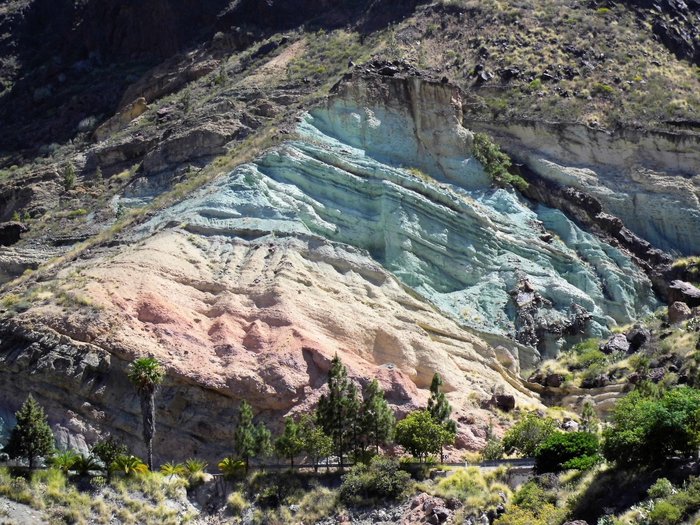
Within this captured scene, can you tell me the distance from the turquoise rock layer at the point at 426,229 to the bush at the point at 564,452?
1556 centimetres

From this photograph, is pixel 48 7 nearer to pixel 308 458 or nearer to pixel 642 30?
pixel 642 30

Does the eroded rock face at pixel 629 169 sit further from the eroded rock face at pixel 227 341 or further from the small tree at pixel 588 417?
the small tree at pixel 588 417

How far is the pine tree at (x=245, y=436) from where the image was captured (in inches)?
1489

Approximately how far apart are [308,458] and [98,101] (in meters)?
61.6

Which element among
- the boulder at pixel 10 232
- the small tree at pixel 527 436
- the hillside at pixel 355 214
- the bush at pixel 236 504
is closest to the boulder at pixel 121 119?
the hillside at pixel 355 214

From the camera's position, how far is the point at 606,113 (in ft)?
238

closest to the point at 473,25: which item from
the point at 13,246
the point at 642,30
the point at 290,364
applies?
the point at 642,30

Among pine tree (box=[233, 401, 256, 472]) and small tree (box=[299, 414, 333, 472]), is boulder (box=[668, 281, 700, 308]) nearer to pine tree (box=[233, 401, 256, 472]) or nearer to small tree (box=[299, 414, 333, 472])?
small tree (box=[299, 414, 333, 472])

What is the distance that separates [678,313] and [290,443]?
24.5 metres

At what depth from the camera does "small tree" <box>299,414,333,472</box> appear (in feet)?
125

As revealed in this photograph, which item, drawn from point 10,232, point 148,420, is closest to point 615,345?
point 148,420

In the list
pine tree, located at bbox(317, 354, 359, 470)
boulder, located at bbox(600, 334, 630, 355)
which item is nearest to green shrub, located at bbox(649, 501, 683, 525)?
pine tree, located at bbox(317, 354, 359, 470)

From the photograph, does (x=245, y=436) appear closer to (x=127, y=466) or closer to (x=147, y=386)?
(x=147, y=386)

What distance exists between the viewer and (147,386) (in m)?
37.7
